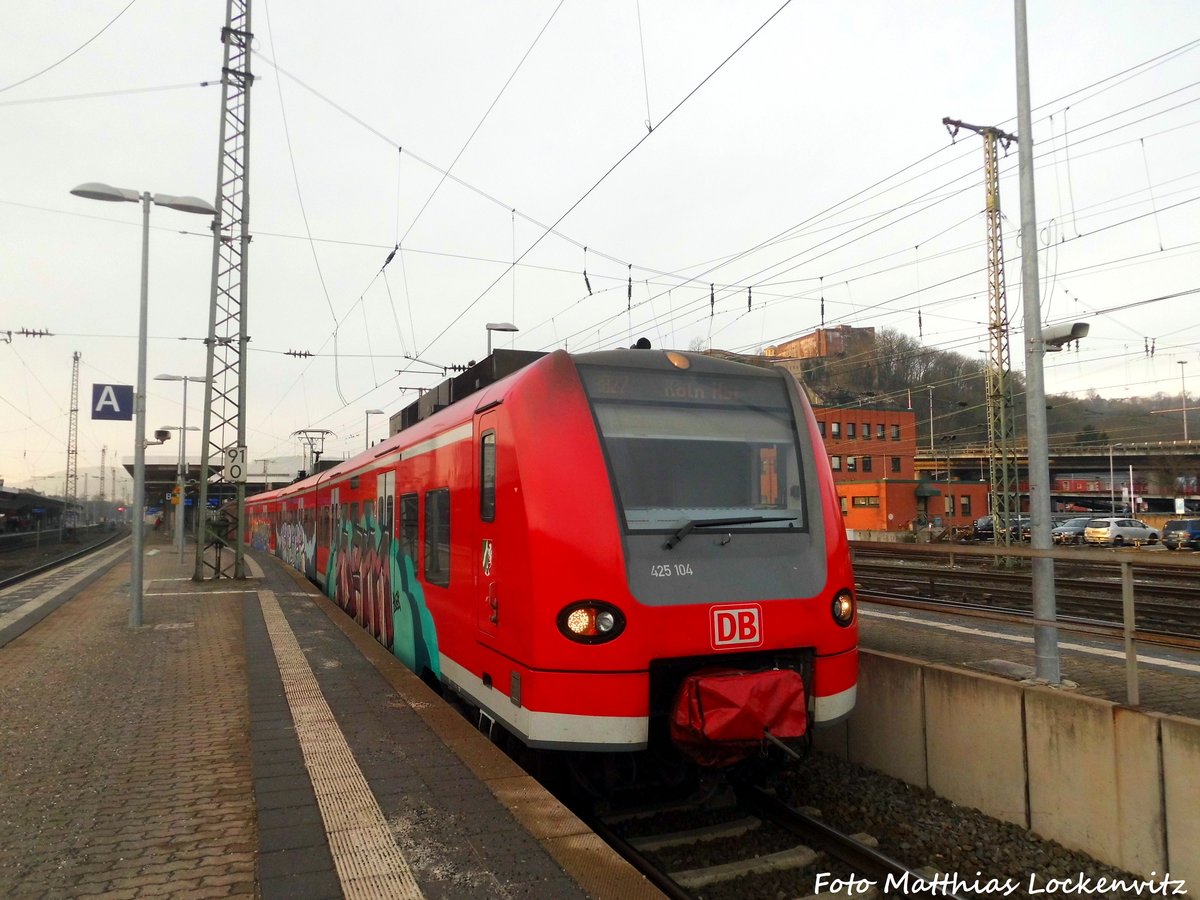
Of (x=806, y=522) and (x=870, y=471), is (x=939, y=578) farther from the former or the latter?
(x=870, y=471)

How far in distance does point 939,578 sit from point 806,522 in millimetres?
14548

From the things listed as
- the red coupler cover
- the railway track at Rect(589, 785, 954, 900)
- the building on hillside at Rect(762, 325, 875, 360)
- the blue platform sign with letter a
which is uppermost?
the building on hillside at Rect(762, 325, 875, 360)

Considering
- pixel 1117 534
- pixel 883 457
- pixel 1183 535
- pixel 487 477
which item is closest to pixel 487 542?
pixel 487 477

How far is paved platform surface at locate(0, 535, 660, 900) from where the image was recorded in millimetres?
3723

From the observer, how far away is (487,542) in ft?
18.3

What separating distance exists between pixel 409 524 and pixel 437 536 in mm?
1246

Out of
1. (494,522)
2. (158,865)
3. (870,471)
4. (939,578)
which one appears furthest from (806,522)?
(870,471)

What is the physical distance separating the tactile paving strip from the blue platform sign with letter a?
26.4 ft

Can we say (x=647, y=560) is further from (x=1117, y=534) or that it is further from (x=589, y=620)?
(x=1117, y=534)

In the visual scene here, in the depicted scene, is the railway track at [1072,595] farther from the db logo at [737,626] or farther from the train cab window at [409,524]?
the train cab window at [409,524]

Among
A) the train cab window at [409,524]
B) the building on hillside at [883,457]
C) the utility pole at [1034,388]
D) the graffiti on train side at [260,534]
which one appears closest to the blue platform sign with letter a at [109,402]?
the train cab window at [409,524]

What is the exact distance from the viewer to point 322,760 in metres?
5.37

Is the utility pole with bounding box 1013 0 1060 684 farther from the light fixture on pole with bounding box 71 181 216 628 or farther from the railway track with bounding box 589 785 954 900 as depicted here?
the light fixture on pole with bounding box 71 181 216 628

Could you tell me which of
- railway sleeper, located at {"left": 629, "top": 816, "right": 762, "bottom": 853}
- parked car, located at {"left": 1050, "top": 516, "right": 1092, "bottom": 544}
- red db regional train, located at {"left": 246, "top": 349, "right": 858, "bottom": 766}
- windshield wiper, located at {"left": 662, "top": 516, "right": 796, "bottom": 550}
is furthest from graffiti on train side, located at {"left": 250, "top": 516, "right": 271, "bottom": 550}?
parked car, located at {"left": 1050, "top": 516, "right": 1092, "bottom": 544}
